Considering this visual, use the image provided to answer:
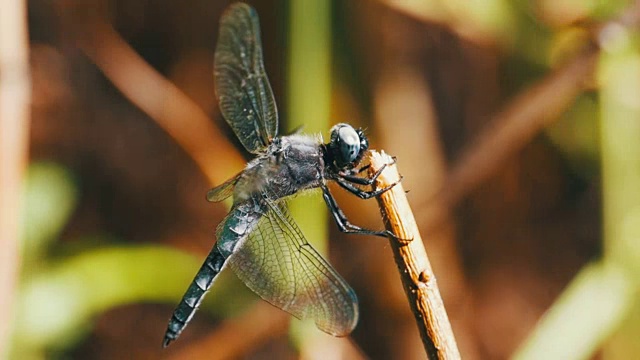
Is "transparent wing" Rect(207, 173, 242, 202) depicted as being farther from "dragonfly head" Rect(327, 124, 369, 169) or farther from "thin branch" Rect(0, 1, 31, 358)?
"thin branch" Rect(0, 1, 31, 358)

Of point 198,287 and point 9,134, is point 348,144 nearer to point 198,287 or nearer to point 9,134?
point 198,287

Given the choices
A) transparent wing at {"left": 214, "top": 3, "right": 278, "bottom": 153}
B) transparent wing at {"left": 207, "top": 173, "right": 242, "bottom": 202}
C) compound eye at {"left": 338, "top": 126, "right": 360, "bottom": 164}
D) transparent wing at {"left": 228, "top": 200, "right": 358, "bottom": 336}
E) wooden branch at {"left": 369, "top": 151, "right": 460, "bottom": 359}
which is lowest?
wooden branch at {"left": 369, "top": 151, "right": 460, "bottom": 359}

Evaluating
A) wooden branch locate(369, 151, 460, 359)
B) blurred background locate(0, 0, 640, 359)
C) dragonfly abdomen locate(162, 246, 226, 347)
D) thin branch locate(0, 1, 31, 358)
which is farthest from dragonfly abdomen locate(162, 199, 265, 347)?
wooden branch locate(369, 151, 460, 359)

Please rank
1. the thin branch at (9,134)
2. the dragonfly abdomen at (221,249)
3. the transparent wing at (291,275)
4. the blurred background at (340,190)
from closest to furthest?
the transparent wing at (291,275), the dragonfly abdomen at (221,249), the thin branch at (9,134), the blurred background at (340,190)

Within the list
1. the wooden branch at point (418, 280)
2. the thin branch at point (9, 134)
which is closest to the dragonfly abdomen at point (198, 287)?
the thin branch at point (9, 134)

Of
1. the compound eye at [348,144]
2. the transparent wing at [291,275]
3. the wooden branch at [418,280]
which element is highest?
the compound eye at [348,144]

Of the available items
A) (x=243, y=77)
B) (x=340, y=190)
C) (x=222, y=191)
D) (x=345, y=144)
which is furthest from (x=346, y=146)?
(x=340, y=190)

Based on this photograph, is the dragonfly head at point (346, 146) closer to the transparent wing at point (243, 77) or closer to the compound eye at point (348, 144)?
the compound eye at point (348, 144)
